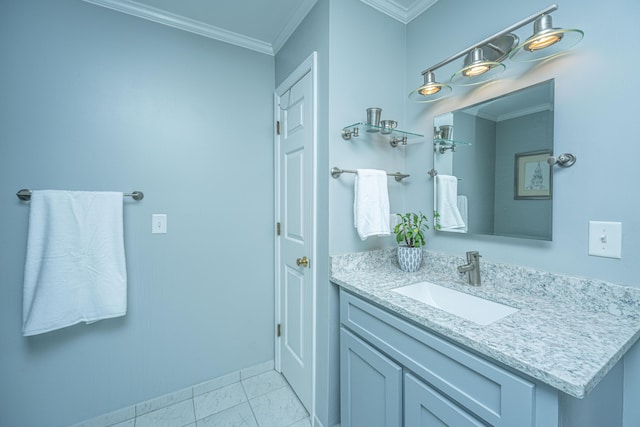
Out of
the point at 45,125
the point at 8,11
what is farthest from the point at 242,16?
the point at 45,125

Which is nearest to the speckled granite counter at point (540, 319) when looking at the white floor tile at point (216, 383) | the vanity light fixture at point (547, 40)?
the vanity light fixture at point (547, 40)

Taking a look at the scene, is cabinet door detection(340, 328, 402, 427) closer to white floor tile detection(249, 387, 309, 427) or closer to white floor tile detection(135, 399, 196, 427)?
white floor tile detection(249, 387, 309, 427)

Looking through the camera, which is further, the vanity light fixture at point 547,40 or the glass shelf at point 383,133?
the glass shelf at point 383,133

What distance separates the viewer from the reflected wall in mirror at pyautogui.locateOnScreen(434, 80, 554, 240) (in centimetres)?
105

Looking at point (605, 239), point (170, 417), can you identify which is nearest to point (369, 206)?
point (605, 239)

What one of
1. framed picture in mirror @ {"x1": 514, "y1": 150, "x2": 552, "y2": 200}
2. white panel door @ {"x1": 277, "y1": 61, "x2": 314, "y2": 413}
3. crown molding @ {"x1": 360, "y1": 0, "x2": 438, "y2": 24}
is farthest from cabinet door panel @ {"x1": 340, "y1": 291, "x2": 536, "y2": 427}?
crown molding @ {"x1": 360, "y1": 0, "x2": 438, "y2": 24}

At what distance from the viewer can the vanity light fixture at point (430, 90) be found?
49.7 inches

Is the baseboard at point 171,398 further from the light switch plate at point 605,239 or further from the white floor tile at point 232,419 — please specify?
the light switch plate at point 605,239

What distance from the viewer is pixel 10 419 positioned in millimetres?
1313

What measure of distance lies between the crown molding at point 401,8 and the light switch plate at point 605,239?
1.34 m

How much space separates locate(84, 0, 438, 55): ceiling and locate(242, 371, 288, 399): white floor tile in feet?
7.66

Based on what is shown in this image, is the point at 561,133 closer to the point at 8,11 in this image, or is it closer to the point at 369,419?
the point at 369,419

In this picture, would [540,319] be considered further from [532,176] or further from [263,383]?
[263,383]

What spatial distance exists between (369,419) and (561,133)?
136 centimetres
